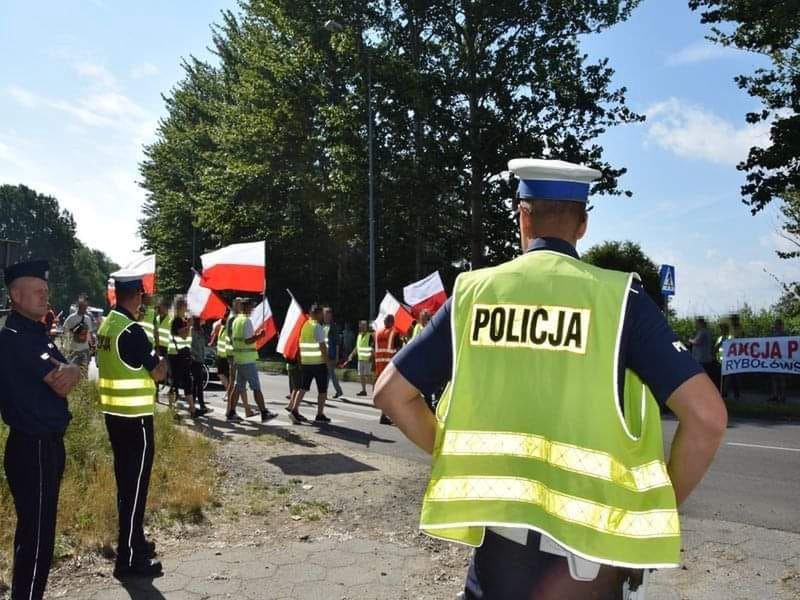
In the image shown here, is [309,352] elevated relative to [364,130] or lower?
Answer: lower

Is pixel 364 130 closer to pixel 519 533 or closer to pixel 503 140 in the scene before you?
pixel 503 140

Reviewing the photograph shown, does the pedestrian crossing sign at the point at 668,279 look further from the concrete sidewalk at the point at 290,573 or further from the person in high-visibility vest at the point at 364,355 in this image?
the concrete sidewalk at the point at 290,573

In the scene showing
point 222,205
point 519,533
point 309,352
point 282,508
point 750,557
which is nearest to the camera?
point 519,533

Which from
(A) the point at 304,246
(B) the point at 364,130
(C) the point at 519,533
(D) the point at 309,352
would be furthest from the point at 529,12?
(C) the point at 519,533

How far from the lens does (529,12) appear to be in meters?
27.5

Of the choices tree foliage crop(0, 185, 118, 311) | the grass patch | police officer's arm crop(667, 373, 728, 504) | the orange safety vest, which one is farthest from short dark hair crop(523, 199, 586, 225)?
tree foliage crop(0, 185, 118, 311)

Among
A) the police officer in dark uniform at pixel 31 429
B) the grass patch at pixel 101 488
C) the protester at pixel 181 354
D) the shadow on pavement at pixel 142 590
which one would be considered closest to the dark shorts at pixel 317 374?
the protester at pixel 181 354

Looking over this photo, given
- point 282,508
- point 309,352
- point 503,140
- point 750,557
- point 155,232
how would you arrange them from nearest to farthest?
point 750,557, point 282,508, point 309,352, point 503,140, point 155,232

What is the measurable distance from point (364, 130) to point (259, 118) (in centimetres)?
764

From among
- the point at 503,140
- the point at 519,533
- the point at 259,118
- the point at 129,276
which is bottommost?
the point at 519,533

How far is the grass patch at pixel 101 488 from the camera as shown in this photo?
5.56 meters

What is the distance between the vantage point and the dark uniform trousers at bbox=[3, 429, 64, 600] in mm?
4000

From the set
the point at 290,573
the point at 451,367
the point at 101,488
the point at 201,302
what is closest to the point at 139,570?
the point at 290,573

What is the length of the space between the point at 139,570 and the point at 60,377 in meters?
1.53
